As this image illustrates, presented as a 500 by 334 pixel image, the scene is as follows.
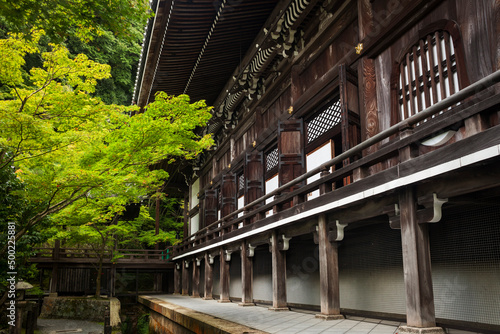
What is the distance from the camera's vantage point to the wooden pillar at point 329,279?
710 centimetres

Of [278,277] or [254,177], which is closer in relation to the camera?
[278,277]

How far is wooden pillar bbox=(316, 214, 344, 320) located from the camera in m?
7.10

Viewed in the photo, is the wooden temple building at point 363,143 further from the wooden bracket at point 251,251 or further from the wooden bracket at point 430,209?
the wooden bracket at point 251,251

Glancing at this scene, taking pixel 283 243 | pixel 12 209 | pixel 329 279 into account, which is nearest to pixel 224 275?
pixel 283 243

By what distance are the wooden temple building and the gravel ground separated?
4.94 meters

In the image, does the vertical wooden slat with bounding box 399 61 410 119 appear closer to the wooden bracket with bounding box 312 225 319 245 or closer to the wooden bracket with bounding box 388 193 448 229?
the wooden bracket with bounding box 388 193 448 229

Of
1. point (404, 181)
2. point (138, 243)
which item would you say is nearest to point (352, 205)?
point (404, 181)

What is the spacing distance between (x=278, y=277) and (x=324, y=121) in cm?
387

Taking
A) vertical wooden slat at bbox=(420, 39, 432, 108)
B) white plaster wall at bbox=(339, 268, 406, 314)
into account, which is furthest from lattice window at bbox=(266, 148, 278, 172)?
vertical wooden slat at bbox=(420, 39, 432, 108)

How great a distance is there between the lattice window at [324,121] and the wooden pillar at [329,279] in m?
3.07

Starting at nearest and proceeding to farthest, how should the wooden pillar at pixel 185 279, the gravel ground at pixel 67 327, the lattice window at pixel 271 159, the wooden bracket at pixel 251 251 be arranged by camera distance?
the wooden bracket at pixel 251 251
the lattice window at pixel 271 159
the gravel ground at pixel 67 327
the wooden pillar at pixel 185 279

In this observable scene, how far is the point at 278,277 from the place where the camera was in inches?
361

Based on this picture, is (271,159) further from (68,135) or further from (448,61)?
(448,61)

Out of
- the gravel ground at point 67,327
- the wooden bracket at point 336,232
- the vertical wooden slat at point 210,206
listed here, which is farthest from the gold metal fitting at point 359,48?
A: the gravel ground at point 67,327
